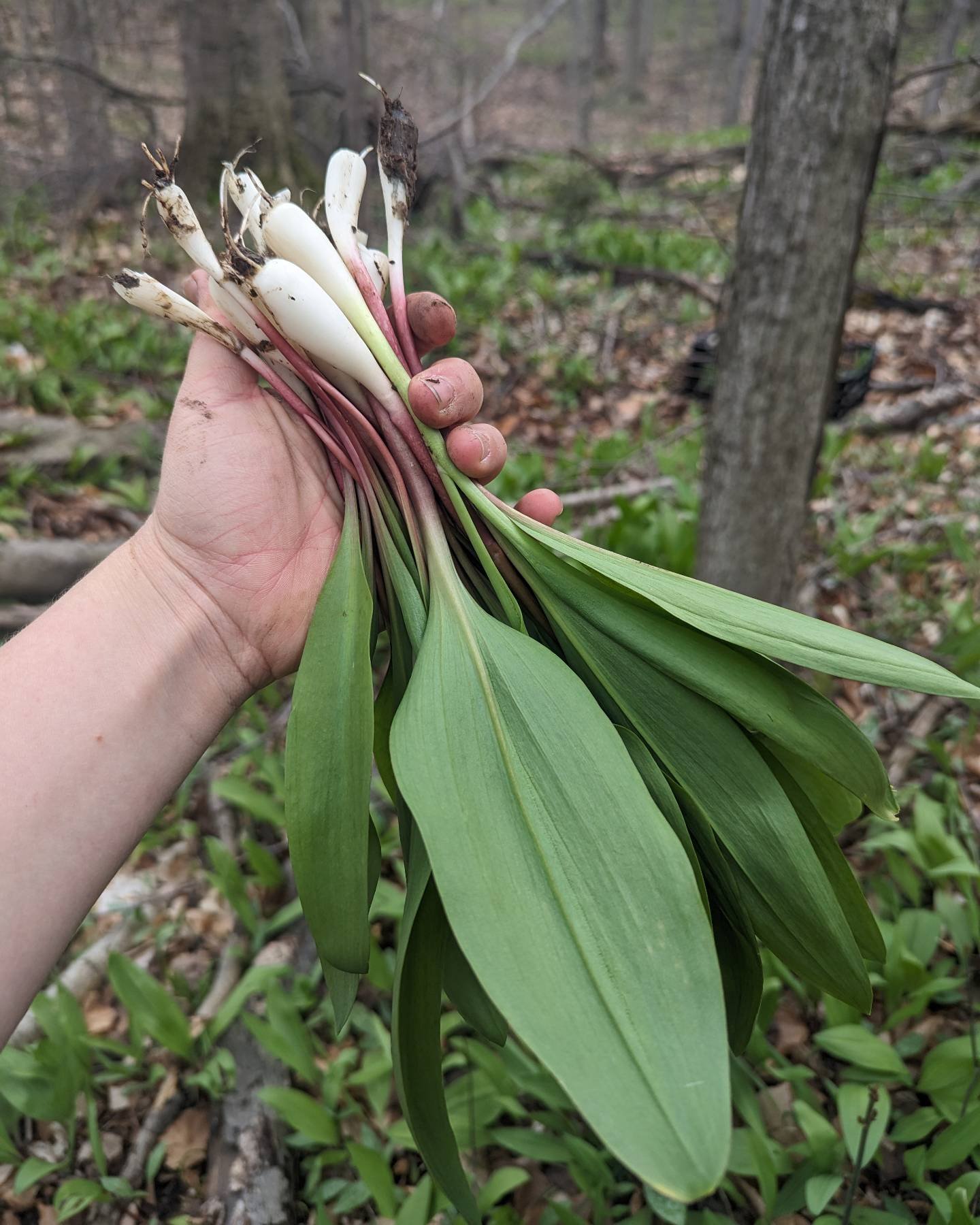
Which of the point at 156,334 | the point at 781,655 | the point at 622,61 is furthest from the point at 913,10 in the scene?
the point at 781,655

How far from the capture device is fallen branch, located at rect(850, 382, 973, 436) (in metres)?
3.60

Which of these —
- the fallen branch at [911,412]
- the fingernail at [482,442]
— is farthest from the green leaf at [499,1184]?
the fallen branch at [911,412]

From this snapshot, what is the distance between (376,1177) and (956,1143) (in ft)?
2.88

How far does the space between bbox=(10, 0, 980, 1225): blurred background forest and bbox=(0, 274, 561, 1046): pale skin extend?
0.29 ft

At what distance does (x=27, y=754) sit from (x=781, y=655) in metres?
0.90

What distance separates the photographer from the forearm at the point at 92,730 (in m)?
0.98

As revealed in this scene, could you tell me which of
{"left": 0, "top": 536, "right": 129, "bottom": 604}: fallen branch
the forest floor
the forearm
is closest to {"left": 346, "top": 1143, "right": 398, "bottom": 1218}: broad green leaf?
the forest floor

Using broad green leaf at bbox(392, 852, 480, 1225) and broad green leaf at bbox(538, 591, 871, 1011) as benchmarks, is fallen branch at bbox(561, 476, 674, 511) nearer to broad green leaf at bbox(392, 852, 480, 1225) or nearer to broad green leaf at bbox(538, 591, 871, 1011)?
broad green leaf at bbox(538, 591, 871, 1011)

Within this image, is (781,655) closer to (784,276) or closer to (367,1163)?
(367,1163)

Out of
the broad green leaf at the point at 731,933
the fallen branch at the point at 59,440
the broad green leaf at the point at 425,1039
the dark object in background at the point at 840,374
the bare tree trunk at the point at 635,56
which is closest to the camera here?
the broad green leaf at the point at 425,1039

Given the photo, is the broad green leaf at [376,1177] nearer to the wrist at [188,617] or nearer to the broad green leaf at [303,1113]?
the broad green leaf at [303,1113]

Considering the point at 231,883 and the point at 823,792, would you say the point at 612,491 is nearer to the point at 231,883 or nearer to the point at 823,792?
the point at 231,883

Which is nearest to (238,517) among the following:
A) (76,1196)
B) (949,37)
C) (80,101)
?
(76,1196)

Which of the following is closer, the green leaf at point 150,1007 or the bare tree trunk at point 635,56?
the green leaf at point 150,1007
